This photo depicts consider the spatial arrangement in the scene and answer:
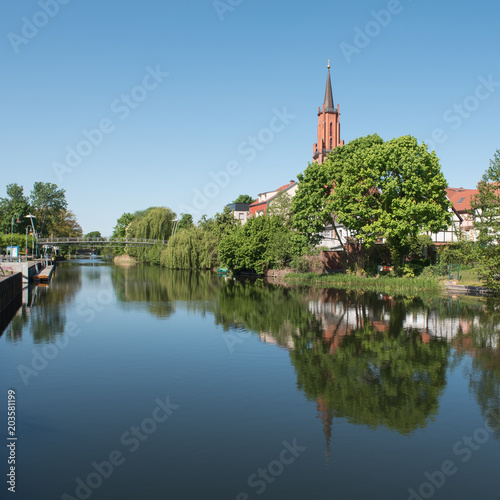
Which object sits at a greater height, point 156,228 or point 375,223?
point 156,228

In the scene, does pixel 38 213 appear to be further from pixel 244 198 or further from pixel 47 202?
pixel 244 198

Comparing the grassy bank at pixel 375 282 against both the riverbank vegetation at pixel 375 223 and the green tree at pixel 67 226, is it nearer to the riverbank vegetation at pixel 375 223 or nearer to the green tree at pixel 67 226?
the riverbank vegetation at pixel 375 223

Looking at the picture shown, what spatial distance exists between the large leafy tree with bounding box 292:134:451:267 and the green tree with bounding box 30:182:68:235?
309ft

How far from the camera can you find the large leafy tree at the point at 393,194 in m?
41.9

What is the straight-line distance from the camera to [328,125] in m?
80.2

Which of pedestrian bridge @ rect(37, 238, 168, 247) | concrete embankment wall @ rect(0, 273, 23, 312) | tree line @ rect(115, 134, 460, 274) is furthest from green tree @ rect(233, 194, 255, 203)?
concrete embankment wall @ rect(0, 273, 23, 312)

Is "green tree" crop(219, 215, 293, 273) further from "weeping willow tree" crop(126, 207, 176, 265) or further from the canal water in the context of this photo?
the canal water

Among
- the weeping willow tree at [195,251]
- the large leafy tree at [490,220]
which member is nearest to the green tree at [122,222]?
the weeping willow tree at [195,251]

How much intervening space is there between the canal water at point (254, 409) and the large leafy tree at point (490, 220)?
1057 centimetres

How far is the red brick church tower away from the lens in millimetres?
80188

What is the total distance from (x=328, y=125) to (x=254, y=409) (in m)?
72.7

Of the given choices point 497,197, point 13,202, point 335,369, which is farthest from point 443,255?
point 13,202

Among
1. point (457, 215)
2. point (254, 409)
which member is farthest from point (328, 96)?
point (254, 409)

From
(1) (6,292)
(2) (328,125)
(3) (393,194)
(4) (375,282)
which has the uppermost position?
(2) (328,125)
